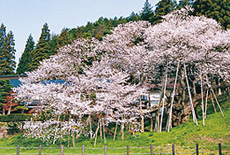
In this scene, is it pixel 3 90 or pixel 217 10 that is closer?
pixel 217 10

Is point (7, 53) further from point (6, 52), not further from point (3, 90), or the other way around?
point (3, 90)

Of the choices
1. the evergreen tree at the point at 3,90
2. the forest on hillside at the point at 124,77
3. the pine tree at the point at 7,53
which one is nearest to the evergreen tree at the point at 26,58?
the pine tree at the point at 7,53

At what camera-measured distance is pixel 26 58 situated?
168ft

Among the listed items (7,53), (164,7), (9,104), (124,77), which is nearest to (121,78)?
(124,77)

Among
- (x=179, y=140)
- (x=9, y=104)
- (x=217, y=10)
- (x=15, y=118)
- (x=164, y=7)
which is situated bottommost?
(x=179, y=140)

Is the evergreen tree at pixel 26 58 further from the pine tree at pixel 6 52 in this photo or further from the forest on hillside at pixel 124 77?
the forest on hillside at pixel 124 77

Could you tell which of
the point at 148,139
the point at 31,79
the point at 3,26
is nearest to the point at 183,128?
the point at 148,139

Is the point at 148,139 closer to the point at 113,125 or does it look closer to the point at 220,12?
the point at 113,125

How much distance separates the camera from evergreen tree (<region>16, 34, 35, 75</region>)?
1938 inches

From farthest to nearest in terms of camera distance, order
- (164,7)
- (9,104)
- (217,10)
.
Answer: (164,7) < (9,104) < (217,10)

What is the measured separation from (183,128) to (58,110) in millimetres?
10290

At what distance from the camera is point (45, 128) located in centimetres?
2102

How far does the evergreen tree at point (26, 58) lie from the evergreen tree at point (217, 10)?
33348 mm

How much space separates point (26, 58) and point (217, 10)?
37.5m
